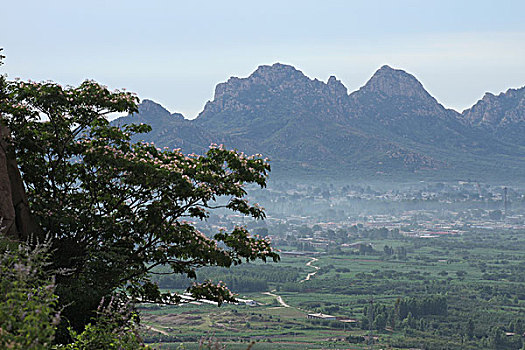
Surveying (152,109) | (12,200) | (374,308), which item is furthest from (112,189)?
(152,109)

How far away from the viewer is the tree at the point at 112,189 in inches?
428

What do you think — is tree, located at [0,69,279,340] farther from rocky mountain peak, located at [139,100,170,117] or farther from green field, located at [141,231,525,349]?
rocky mountain peak, located at [139,100,170,117]

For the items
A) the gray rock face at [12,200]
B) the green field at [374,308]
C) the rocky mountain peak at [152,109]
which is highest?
the rocky mountain peak at [152,109]

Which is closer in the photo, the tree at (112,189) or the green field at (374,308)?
the tree at (112,189)

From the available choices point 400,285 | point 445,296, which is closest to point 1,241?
point 445,296

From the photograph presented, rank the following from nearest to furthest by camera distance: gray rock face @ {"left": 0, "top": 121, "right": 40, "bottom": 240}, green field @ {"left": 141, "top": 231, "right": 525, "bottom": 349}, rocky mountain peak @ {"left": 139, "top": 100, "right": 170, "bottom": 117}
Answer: gray rock face @ {"left": 0, "top": 121, "right": 40, "bottom": 240} → green field @ {"left": 141, "top": 231, "right": 525, "bottom": 349} → rocky mountain peak @ {"left": 139, "top": 100, "right": 170, "bottom": 117}

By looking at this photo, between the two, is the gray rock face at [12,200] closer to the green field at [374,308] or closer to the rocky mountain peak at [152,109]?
the green field at [374,308]

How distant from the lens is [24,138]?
11.4m

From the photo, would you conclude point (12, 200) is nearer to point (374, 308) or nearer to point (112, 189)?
point (112, 189)

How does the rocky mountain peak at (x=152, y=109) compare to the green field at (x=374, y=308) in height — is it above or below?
above

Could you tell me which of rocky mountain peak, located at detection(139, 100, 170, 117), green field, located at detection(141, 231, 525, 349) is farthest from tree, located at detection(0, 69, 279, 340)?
rocky mountain peak, located at detection(139, 100, 170, 117)

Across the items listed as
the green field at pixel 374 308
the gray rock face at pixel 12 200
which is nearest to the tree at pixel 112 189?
the gray rock face at pixel 12 200

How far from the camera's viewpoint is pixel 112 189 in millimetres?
11664

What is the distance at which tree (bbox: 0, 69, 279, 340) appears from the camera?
35.7 feet
